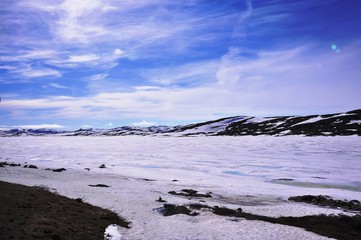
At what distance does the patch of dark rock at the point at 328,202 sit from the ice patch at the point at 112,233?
13824mm

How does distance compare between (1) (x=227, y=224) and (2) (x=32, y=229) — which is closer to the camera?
(2) (x=32, y=229)

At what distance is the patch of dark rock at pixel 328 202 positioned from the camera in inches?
858

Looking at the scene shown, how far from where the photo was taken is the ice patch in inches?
576

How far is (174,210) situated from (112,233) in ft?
18.8

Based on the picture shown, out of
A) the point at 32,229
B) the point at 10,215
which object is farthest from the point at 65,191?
the point at 32,229

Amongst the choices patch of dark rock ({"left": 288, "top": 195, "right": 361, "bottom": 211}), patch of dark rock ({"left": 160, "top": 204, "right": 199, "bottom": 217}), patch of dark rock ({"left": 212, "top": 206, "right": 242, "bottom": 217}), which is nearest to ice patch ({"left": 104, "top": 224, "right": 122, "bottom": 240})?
patch of dark rock ({"left": 160, "top": 204, "right": 199, "bottom": 217})

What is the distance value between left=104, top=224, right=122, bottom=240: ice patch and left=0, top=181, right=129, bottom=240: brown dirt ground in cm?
24

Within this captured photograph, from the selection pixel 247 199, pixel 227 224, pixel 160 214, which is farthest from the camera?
pixel 247 199

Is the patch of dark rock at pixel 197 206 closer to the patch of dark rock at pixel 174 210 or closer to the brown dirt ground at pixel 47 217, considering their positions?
the patch of dark rock at pixel 174 210

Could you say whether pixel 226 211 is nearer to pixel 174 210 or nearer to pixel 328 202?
pixel 174 210

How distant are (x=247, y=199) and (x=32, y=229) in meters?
16.0

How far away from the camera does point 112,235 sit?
588 inches

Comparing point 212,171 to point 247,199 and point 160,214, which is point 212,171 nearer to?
point 247,199

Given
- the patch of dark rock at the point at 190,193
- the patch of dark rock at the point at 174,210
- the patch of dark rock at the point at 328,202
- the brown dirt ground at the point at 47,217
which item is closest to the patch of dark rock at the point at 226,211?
the patch of dark rock at the point at 174,210
